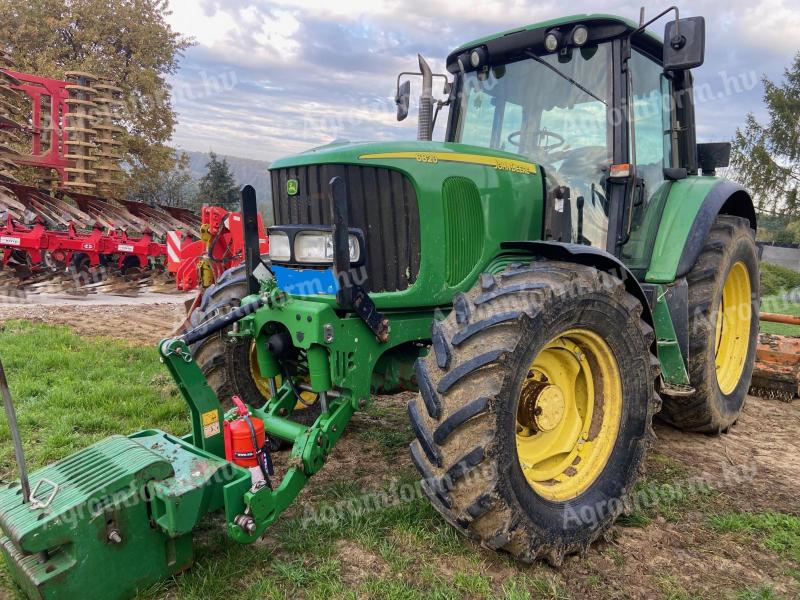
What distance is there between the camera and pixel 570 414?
121 inches

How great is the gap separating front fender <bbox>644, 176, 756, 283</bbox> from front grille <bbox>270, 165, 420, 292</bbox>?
1713 mm

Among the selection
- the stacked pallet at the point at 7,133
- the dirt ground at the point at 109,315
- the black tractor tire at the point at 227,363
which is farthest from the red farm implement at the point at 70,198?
the black tractor tire at the point at 227,363

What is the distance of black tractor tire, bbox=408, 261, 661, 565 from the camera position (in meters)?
2.40

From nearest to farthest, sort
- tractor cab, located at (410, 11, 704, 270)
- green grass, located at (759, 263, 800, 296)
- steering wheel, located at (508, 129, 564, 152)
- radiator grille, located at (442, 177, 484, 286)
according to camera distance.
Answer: radiator grille, located at (442, 177, 484, 286)
tractor cab, located at (410, 11, 704, 270)
steering wheel, located at (508, 129, 564, 152)
green grass, located at (759, 263, 800, 296)

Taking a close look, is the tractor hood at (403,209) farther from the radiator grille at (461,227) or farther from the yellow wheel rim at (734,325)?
the yellow wheel rim at (734,325)

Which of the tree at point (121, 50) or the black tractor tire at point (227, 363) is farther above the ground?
the tree at point (121, 50)

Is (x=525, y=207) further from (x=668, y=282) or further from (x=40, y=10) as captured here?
(x=40, y=10)

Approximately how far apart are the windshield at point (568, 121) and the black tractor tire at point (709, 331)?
2.51 ft

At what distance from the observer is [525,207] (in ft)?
11.4

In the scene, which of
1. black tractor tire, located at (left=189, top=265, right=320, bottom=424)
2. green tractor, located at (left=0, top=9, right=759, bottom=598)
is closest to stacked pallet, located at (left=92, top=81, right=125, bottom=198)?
green tractor, located at (left=0, top=9, right=759, bottom=598)

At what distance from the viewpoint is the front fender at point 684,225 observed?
3.82 m

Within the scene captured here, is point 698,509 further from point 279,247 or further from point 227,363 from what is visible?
point 227,363

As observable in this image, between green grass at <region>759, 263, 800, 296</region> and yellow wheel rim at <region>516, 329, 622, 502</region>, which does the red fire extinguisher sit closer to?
yellow wheel rim at <region>516, 329, 622, 502</region>

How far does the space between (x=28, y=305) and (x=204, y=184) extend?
85.8ft
